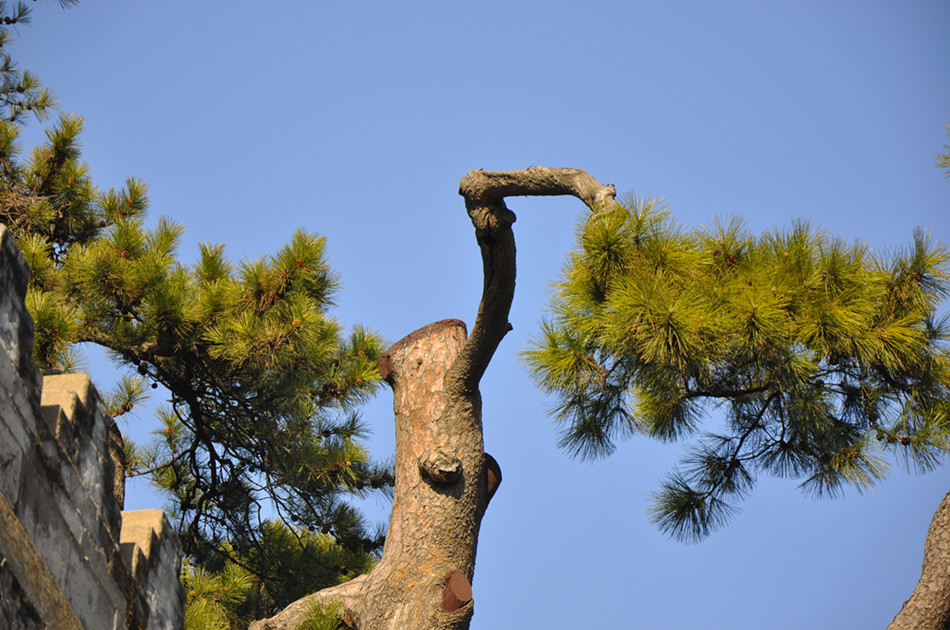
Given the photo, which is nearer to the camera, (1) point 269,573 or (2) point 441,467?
(2) point 441,467

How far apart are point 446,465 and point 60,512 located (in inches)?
60.5

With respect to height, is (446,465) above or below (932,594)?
above

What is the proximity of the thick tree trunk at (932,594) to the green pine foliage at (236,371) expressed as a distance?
294 cm

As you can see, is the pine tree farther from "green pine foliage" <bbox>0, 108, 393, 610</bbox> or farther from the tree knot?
the tree knot

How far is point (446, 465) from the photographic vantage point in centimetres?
375

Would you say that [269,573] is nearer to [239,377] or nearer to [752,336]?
[239,377]

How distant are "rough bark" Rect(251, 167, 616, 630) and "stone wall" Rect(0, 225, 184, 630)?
0.72 meters

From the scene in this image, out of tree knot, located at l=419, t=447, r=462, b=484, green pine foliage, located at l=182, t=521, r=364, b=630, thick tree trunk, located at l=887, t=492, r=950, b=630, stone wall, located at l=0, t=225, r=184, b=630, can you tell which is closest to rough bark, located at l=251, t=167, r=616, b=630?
tree knot, located at l=419, t=447, r=462, b=484

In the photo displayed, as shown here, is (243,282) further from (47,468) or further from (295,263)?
(47,468)

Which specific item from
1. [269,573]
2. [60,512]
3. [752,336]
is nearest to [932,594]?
[752,336]

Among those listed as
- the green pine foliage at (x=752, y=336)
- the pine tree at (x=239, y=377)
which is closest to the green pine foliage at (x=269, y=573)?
the pine tree at (x=239, y=377)

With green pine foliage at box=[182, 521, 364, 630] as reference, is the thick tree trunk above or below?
below

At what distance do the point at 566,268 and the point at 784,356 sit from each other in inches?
35.8

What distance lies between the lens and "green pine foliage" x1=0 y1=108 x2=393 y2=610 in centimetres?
527
